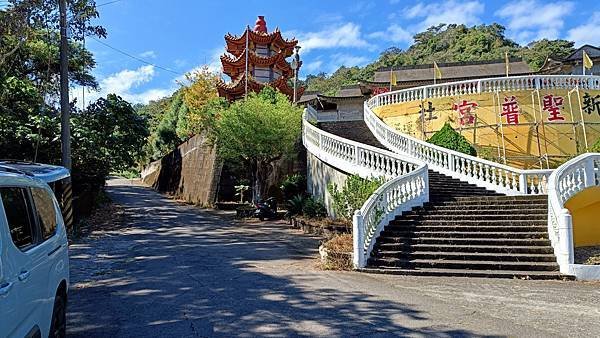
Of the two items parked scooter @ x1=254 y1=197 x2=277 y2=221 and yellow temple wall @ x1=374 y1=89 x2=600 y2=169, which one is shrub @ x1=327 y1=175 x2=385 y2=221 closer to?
parked scooter @ x1=254 y1=197 x2=277 y2=221

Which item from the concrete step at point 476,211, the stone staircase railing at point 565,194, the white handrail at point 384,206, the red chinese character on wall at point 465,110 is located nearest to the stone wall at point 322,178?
the white handrail at point 384,206

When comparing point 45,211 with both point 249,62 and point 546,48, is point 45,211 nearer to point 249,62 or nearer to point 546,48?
point 249,62

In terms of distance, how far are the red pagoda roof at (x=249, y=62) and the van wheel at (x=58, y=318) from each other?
27.4 m

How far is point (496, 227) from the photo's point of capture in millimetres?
9648

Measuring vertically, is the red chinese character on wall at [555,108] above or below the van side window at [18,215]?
above

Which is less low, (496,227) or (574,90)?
(574,90)

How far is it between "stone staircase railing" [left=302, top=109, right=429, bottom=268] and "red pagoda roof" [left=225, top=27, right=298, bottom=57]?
16.7 meters

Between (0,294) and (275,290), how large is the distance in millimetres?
4519

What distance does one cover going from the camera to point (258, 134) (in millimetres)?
17344

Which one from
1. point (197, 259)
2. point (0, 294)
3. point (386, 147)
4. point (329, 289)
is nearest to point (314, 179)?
point (386, 147)

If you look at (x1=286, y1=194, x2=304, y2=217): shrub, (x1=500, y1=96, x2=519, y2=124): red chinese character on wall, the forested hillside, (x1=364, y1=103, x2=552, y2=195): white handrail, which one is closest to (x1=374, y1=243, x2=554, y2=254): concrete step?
(x1=364, y1=103, x2=552, y2=195): white handrail

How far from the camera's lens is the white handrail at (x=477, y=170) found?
1214 centimetres

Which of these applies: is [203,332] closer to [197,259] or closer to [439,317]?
[439,317]

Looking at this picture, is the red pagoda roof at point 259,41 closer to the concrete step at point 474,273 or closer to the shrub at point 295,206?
the shrub at point 295,206
